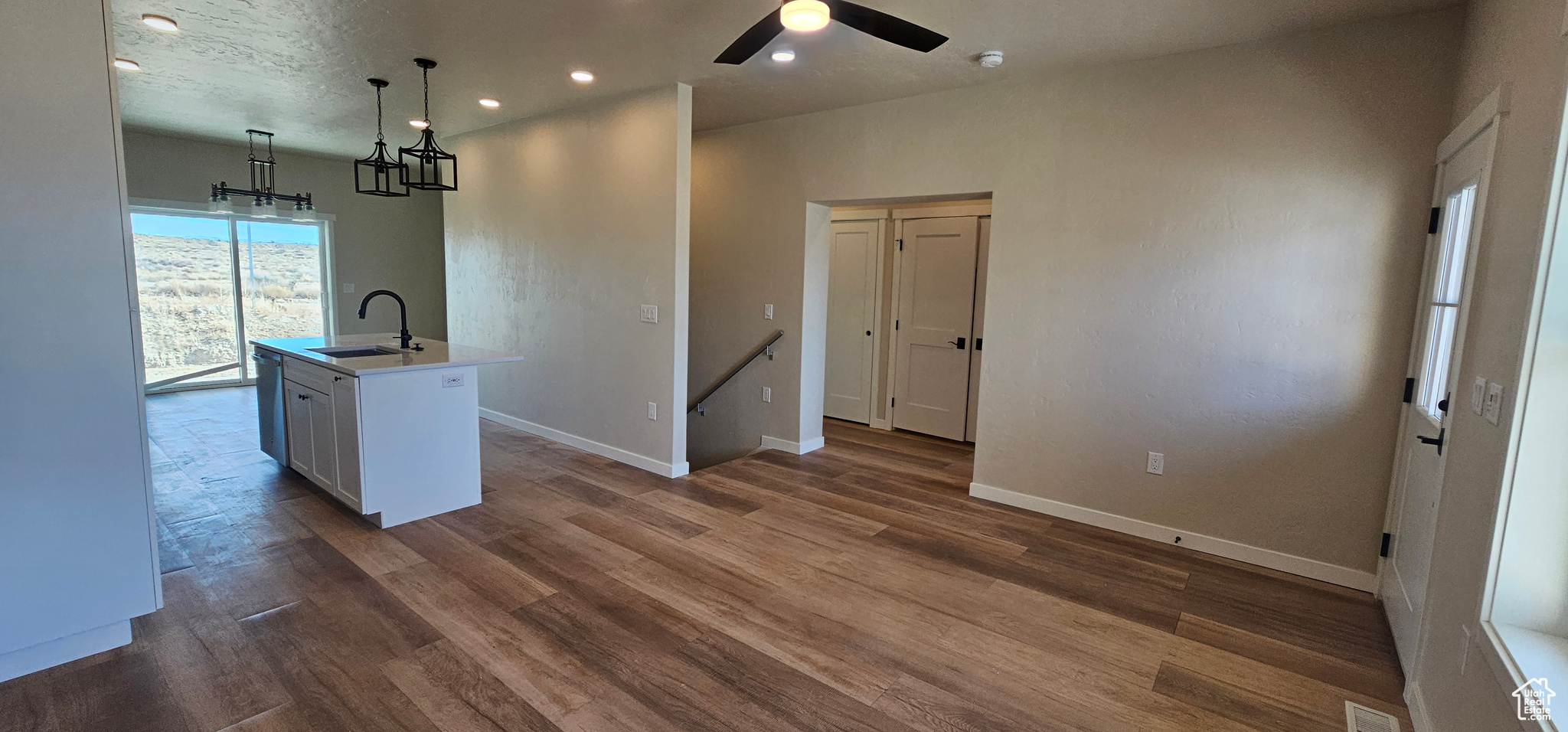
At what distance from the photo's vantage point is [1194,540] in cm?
343

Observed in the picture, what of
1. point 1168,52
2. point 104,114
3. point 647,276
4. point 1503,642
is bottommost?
point 1503,642

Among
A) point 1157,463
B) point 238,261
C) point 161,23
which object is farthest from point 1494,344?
point 238,261

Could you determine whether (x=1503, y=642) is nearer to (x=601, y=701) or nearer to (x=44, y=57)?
(x=601, y=701)

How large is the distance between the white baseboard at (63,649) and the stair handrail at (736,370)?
376cm

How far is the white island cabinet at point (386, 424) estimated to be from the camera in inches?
133

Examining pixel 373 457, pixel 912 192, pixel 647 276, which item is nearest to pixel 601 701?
pixel 373 457

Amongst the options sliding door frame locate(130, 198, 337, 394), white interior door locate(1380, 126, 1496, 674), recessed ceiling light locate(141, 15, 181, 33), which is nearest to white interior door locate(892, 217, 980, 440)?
white interior door locate(1380, 126, 1496, 674)

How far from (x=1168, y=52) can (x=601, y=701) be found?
3.82 metres

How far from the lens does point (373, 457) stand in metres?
3.39

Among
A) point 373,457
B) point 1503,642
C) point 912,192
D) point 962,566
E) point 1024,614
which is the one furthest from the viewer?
point 912,192

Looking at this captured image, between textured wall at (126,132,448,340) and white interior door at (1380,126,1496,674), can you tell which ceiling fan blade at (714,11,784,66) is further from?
textured wall at (126,132,448,340)

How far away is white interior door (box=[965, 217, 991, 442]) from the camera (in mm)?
5484

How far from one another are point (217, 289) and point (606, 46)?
6.26 m

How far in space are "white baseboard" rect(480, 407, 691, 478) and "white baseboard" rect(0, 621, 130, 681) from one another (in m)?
2.67
